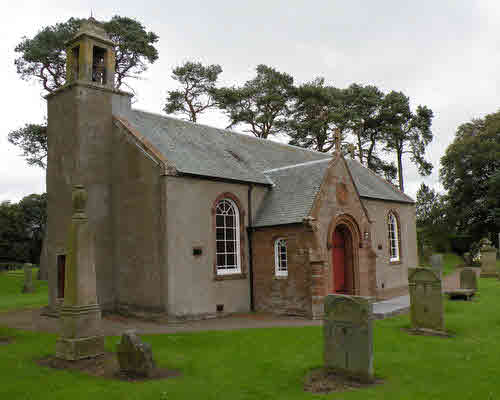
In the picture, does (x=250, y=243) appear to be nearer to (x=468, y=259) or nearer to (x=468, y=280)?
(x=468, y=280)

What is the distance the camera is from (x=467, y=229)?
46.2 m

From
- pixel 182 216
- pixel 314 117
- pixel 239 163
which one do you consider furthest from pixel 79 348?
pixel 314 117

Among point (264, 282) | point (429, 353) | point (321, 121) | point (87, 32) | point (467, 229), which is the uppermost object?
point (321, 121)

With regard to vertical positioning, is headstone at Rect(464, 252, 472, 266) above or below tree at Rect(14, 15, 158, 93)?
below

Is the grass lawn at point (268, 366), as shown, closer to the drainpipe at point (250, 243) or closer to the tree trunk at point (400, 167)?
the drainpipe at point (250, 243)

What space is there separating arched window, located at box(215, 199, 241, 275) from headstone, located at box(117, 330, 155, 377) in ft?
30.0

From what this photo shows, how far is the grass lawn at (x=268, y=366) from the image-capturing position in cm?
824

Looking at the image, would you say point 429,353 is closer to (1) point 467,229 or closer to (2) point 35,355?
(2) point 35,355

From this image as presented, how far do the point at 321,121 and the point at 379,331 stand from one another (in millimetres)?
33198

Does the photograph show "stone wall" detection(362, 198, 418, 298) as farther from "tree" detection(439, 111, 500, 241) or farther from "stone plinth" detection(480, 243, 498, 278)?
"tree" detection(439, 111, 500, 241)

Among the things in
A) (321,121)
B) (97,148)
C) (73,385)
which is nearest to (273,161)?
(97,148)

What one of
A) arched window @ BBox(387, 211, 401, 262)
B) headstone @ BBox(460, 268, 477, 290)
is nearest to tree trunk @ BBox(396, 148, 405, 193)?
arched window @ BBox(387, 211, 401, 262)

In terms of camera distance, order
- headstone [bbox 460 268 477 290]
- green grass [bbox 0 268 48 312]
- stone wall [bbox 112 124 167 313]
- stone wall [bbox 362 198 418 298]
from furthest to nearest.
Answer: stone wall [bbox 362 198 418 298] < green grass [bbox 0 268 48 312] < headstone [bbox 460 268 477 290] < stone wall [bbox 112 124 167 313]

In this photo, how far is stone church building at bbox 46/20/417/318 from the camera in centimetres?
1711
